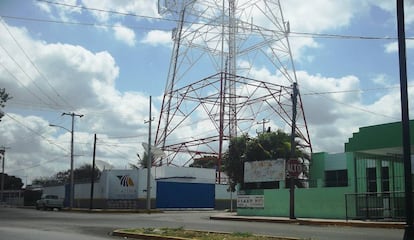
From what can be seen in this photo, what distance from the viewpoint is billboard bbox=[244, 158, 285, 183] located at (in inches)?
1491

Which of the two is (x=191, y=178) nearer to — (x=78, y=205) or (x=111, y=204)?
(x=111, y=204)

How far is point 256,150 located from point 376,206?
16.6 m

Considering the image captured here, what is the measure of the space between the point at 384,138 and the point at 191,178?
39.1 m

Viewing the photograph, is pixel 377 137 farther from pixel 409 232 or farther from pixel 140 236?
pixel 409 232

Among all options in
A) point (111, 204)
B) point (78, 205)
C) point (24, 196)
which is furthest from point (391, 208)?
point (24, 196)

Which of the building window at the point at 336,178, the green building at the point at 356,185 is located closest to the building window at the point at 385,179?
the green building at the point at 356,185

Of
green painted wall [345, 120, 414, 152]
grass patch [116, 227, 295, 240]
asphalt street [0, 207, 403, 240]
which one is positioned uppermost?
green painted wall [345, 120, 414, 152]

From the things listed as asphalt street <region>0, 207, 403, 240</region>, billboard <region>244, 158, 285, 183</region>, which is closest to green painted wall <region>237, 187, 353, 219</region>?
billboard <region>244, 158, 285, 183</region>

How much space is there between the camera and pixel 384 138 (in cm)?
2738

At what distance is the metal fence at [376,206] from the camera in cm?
2661

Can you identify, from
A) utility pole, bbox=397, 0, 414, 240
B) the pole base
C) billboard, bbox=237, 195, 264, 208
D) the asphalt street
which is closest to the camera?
the pole base

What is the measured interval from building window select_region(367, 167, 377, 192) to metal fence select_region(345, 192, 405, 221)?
247cm

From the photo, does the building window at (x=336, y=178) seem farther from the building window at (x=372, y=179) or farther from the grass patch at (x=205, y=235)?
the grass patch at (x=205, y=235)

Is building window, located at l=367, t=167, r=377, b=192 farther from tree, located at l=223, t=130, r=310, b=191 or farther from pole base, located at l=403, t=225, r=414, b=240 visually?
pole base, located at l=403, t=225, r=414, b=240
